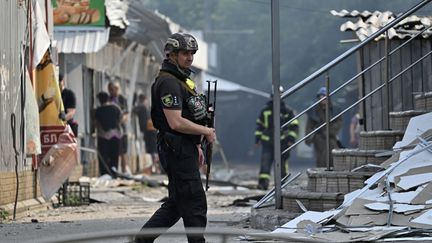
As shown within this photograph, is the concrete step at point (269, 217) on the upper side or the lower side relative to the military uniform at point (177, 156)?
lower

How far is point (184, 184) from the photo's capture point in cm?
902

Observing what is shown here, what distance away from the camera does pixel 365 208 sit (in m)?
10.6

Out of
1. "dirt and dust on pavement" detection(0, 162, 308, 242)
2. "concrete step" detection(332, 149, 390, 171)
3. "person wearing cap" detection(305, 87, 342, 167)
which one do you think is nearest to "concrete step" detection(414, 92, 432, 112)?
"concrete step" detection(332, 149, 390, 171)

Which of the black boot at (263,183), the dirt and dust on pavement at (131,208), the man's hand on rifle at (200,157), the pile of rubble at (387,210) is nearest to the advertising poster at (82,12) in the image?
the dirt and dust on pavement at (131,208)

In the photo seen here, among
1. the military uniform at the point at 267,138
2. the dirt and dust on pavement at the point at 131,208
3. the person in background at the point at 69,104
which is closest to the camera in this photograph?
the dirt and dust on pavement at the point at 131,208

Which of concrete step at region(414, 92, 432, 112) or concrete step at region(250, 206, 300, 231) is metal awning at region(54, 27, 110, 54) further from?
concrete step at region(250, 206, 300, 231)

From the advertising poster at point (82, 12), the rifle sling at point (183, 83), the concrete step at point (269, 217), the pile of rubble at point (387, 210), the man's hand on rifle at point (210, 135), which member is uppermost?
the advertising poster at point (82, 12)

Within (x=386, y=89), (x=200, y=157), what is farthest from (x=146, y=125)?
(x=200, y=157)

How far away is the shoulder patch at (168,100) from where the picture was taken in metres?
8.96

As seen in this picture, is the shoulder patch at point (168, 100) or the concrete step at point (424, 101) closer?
the shoulder patch at point (168, 100)

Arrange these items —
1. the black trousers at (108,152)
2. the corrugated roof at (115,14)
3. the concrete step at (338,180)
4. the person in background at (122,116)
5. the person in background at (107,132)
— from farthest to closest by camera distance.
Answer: the person in background at (122,116) < the black trousers at (108,152) < the person in background at (107,132) < the corrugated roof at (115,14) < the concrete step at (338,180)

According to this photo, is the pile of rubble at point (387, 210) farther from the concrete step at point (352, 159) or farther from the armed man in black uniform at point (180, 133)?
the armed man in black uniform at point (180, 133)

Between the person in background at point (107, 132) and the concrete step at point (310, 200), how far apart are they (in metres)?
13.1

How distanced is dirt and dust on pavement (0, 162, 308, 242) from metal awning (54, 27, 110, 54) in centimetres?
229
